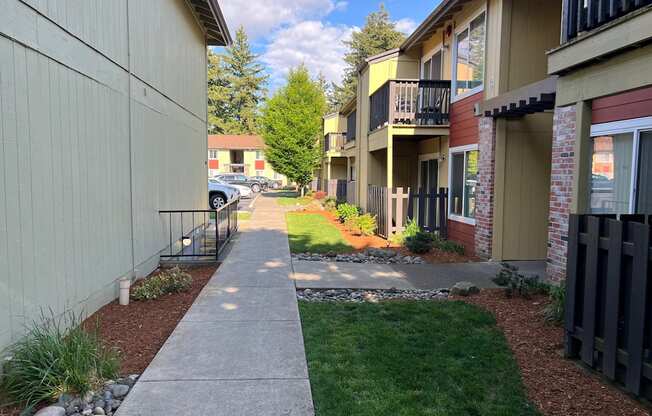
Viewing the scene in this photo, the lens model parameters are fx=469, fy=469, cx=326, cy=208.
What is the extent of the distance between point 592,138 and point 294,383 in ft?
17.9

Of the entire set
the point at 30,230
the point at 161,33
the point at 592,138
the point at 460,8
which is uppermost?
the point at 460,8

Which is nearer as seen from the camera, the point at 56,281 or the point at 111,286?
the point at 56,281

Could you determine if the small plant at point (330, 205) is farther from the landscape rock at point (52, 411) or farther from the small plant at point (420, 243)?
the landscape rock at point (52, 411)

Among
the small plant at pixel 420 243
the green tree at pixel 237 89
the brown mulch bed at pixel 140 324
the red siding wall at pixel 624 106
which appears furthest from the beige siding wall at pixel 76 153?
the green tree at pixel 237 89

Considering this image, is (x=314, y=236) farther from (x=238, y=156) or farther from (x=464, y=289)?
(x=238, y=156)

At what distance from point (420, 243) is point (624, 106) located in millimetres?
4907

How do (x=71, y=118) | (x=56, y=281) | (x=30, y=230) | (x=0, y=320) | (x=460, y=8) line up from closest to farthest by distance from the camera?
(x=0, y=320)
(x=30, y=230)
(x=56, y=281)
(x=71, y=118)
(x=460, y=8)

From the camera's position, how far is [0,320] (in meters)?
3.72

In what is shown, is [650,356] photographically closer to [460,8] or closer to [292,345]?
[292,345]

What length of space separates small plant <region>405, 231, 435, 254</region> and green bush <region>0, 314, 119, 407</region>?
720 cm

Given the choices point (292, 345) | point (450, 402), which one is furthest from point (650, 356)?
point (292, 345)

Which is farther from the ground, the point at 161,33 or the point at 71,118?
the point at 161,33

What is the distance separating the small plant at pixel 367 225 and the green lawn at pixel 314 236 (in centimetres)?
61

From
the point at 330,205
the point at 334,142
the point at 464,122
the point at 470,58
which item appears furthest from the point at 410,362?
the point at 334,142
